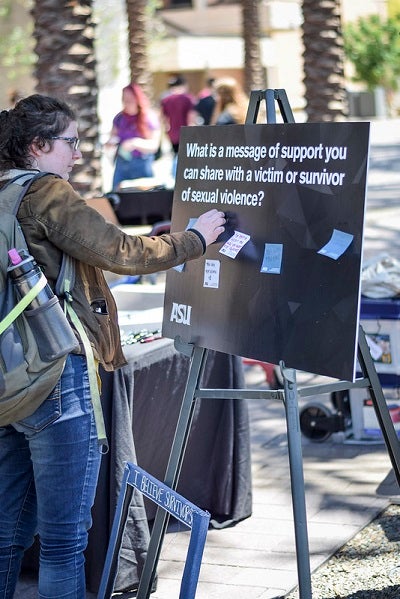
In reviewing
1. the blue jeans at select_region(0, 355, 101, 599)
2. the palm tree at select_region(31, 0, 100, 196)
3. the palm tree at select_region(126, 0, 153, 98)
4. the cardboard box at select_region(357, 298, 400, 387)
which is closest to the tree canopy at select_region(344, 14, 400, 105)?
the palm tree at select_region(126, 0, 153, 98)

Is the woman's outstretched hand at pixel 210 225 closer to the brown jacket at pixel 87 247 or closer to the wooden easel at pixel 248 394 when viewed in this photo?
the brown jacket at pixel 87 247

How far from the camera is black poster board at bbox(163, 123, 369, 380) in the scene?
3271 mm

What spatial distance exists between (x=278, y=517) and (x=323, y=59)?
9300 mm

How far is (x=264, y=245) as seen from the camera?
11.6 ft

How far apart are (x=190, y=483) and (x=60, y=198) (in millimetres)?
2150

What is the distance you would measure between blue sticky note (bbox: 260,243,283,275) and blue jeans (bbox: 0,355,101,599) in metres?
0.71

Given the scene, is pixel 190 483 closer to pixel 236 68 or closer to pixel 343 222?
pixel 343 222

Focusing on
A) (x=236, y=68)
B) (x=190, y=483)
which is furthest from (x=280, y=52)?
(x=190, y=483)

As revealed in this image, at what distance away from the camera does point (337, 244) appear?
3.29m

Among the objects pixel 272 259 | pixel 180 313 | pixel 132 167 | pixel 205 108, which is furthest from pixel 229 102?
pixel 272 259

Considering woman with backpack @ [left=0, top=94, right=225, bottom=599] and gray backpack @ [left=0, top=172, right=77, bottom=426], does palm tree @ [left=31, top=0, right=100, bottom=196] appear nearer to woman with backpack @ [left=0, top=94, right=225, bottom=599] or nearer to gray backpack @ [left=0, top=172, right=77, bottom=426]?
woman with backpack @ [left=0, top=94, right=225, bottom=599]

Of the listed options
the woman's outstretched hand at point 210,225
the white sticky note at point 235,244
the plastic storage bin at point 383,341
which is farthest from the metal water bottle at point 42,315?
the plastic storage bin at point 383,341

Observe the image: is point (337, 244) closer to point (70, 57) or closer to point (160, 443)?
point (160, 443)

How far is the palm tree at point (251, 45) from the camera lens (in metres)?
24.5
